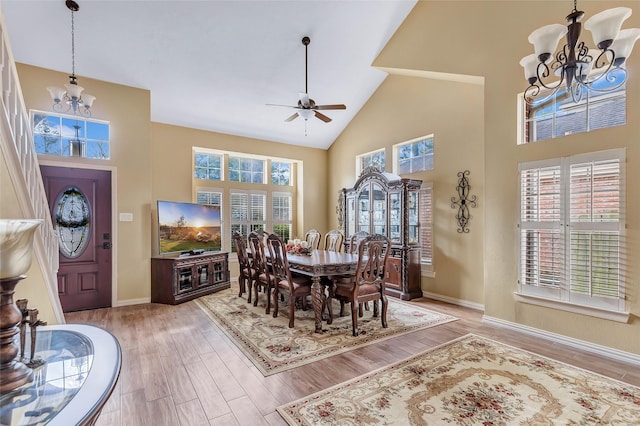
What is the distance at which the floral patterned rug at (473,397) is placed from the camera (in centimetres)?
202

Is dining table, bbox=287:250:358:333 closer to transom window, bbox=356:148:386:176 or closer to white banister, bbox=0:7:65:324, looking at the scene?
white banister, bbox=0:7:65:324

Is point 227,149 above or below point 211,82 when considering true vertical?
below

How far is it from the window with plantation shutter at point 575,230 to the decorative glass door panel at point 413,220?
183 centimetres

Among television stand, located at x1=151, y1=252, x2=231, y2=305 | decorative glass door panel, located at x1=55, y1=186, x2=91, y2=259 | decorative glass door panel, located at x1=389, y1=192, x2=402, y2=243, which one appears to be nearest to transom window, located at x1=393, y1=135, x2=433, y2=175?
decorative glass door panel, located at x1=389, y1=192, x2=402, y2=243

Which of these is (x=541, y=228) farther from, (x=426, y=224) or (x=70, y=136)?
(x=70, y=136)

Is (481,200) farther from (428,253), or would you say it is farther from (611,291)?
(611,291)

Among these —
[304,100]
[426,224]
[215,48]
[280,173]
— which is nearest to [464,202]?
[426,224]

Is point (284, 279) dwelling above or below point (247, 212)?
below

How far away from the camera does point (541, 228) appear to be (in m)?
3.38

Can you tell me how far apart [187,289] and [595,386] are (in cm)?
517

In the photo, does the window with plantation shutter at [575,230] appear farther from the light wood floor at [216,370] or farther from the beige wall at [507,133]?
the light wood floor at [216,370]

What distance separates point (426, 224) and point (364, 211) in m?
1.25

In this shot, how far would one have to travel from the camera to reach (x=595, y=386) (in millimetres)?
2393

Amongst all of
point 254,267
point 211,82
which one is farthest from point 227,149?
point 254,267
